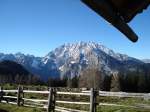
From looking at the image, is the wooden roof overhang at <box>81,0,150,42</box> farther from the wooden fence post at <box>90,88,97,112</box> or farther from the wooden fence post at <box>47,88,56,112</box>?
the wooden fence post at <box>47,88,56,112</box>

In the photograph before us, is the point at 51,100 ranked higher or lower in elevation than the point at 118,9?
lower

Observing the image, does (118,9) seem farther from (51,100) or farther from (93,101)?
(51,100)

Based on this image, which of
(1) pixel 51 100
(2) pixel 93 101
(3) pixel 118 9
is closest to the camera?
(3) pixel 118 9

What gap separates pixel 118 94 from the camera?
15719 mm

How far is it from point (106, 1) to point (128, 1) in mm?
219

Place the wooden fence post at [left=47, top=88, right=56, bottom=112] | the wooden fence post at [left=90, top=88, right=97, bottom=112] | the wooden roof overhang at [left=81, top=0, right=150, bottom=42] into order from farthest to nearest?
the wooden fence post at [left=47, top=88, right=56, bottom=112], the wooden fence post at [left=90, top=88, right=97, bottom=112], the wooden roof overhang at [left=81, top=0, right=150, bottom=42]

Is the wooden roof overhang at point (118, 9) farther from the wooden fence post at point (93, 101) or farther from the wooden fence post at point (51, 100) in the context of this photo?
the wooden fence post at point (51, 100)

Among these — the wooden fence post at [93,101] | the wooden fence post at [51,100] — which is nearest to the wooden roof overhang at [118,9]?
the wooden fence post at [93,101]

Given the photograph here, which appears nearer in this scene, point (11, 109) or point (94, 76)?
point (11, 109)

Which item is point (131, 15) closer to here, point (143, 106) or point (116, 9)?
point (116, 9)

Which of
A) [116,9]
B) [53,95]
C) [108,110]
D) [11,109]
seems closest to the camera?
[116,9]

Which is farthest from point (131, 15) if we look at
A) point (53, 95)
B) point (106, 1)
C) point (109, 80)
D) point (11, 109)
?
point (109, 80)

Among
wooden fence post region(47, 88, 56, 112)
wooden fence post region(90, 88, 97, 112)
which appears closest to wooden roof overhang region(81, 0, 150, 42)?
wooden fence post region(90, 88, 97, 112)

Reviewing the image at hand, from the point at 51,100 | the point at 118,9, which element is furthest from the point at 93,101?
the point at 118,9
